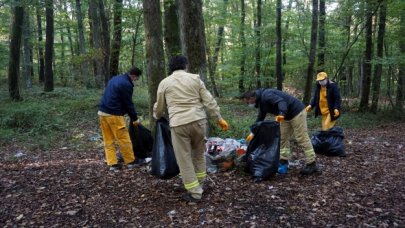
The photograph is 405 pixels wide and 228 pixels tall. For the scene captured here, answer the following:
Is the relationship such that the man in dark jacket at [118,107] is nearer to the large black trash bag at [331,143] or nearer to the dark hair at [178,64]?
the dark hair at [178,64]

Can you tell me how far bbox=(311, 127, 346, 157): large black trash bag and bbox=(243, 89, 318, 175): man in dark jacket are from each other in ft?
4.17

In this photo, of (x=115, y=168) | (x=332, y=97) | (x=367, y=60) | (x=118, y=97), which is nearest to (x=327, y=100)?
(x=332, y=97)

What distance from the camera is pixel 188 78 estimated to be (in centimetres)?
443

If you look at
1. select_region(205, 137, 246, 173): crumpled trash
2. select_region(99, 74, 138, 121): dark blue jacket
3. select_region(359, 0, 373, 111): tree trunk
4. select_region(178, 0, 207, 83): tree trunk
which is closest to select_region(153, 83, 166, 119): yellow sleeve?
select_region(99, 74, 138, 121): dark blue jacket

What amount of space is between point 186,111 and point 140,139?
2.20 meters

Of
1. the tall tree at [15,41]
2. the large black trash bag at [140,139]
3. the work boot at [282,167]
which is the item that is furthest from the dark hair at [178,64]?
the tall tree at [15,41]

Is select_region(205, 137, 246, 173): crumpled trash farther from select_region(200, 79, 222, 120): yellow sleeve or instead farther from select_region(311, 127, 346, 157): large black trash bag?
select_region(311, 127, 346, 157): large black trash bag

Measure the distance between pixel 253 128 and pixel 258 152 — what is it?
0.37m

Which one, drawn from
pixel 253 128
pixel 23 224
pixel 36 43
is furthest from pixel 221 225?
pixel 36 43

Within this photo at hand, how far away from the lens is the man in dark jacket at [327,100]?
691 cm

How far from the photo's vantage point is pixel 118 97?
584cm

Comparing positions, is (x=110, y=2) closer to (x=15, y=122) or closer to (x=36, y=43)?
(x=15, y=122)

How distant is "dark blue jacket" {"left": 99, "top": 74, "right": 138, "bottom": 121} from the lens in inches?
229

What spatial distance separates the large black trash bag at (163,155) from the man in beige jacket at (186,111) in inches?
11.3
